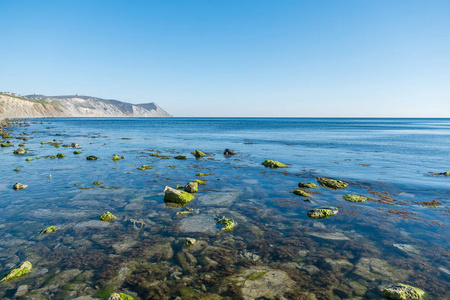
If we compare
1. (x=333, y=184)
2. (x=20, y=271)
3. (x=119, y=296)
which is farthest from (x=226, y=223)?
(x=333, y=184)

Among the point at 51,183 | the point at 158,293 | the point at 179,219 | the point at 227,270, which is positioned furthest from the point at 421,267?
the point at 51,183

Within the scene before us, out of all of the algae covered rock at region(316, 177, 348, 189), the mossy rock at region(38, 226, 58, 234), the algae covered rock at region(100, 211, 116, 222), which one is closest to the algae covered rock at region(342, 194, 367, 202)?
the algae covered rock at region(316, 177, 348, 189)

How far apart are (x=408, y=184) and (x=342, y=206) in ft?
37.1

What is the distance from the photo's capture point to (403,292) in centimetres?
830

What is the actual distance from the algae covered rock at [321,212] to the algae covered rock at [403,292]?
654 centimetres

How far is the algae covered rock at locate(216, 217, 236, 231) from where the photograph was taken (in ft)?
43.6

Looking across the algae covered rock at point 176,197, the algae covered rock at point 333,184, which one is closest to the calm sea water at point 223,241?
the algae covered rock at point 333,184

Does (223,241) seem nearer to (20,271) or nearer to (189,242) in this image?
(189,242)

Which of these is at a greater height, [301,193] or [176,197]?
[176,197]

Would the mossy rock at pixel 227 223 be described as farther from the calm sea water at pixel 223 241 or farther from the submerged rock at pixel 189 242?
the submerged rock at pixel 189 242

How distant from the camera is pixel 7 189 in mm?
19266

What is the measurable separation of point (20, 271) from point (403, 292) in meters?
14.1

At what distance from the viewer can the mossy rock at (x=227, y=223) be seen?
13289mm

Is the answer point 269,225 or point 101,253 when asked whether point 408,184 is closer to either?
point 269,225
